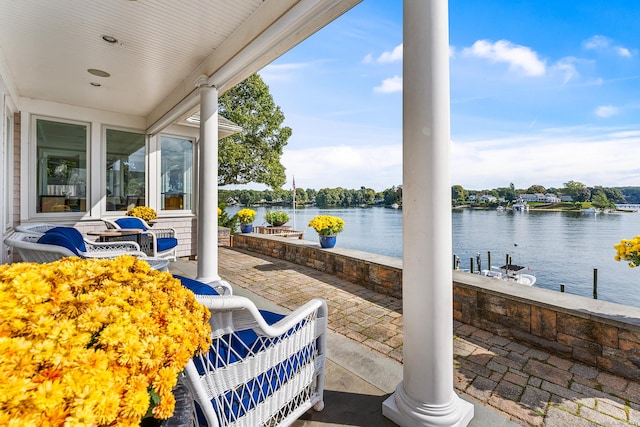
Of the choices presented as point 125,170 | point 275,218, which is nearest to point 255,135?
point 275,218

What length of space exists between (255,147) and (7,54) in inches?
509

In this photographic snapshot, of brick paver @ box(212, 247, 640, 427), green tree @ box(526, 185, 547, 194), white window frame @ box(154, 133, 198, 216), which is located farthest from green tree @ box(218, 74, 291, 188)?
green tree @ box(526, 185, 547, 194)

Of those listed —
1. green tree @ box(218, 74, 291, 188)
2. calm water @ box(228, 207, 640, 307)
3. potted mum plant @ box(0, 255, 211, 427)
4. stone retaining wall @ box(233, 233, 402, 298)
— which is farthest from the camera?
calm water @ box(228, 207, 640, 307)

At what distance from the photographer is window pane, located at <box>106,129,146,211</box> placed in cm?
589

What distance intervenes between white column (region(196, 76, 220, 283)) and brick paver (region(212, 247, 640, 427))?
36.3 inches

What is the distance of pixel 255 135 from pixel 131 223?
11944mm

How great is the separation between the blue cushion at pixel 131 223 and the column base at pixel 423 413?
4904 mm

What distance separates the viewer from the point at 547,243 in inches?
1229

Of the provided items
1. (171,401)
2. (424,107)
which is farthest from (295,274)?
(171,401)

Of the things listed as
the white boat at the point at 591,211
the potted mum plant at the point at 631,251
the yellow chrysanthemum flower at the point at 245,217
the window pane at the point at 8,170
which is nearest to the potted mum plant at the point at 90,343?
the potted mum plant at the point at 631,251

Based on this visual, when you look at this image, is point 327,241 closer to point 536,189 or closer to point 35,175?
point 35,175

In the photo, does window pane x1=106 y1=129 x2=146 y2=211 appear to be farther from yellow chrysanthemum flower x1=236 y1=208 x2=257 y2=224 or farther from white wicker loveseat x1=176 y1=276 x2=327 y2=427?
white wicker loveseat x1=176 y1=276 x2=327 y2=427

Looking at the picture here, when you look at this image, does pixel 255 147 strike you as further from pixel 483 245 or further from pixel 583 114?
pixel 583 114

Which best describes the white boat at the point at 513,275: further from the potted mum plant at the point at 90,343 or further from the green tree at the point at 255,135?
the potted mum plant at the point at 90,343
